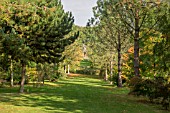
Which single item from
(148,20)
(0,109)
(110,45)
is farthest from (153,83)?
(110,45)

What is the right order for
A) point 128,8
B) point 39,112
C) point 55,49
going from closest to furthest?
point 39,112 → point 128,8 → point 55,49

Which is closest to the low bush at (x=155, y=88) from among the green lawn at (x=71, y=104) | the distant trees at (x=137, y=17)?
the green lawn at (x=71, y=104)

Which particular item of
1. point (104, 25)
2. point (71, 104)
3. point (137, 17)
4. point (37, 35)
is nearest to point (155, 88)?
point (71, 104)

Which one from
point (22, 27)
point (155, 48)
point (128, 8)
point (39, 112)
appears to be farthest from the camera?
point (128, 8)

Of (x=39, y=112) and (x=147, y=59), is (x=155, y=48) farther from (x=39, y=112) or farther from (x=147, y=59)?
(x=39, y=112)

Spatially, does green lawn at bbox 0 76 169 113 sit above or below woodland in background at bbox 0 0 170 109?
below

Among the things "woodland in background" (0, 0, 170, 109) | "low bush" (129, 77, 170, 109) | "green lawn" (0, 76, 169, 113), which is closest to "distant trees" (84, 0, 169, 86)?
"woodland in background" (0, 0, 170, 109)

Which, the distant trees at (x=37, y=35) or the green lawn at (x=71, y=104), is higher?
the distant trees at (x=37, y=35)

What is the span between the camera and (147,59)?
24797 mm

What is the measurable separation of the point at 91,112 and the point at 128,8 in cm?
1121

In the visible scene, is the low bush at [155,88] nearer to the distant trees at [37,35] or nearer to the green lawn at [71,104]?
the green lawn at [71,104]

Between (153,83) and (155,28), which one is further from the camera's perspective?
(155,28)

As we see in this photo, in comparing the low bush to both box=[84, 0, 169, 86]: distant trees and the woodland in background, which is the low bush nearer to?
the woodland in background

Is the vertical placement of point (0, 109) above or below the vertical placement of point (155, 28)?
Answer: below
